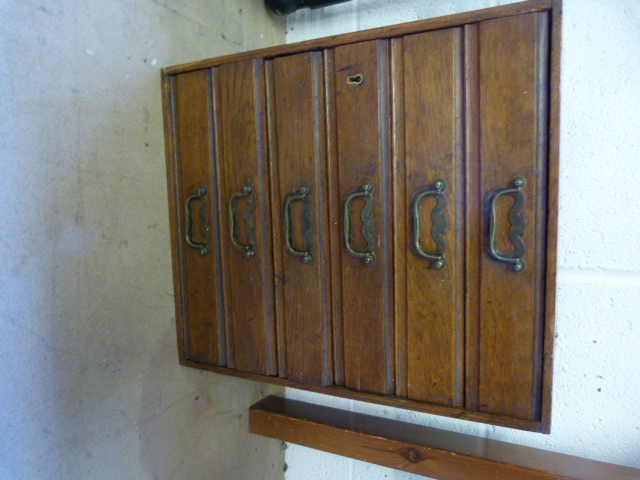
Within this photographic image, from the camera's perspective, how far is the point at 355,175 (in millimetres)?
840

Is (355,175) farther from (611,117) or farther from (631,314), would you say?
(631,314)

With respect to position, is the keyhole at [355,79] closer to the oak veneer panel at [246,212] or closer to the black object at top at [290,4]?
the oak veneer panel at [246,212]

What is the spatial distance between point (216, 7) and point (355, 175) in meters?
0.70

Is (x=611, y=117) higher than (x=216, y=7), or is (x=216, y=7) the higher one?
(x=216, y=7)

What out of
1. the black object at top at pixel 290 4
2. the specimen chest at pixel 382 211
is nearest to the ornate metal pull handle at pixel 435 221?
the specimen chest at pixel 382 211

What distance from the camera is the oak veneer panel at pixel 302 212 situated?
2.87 feet

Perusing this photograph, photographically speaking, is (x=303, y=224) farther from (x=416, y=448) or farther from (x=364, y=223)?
(x=416, y=448)

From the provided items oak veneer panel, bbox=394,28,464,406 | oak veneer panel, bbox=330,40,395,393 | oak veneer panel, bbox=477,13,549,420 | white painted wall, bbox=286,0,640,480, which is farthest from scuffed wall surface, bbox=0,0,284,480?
white painted wall, bbox=286,0,640,480

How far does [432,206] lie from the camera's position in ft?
2.56

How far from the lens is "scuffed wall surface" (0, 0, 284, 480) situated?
74 centimetres

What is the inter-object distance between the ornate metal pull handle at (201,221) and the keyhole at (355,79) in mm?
417

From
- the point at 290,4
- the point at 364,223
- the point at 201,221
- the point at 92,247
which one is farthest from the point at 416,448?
the point at 290,4

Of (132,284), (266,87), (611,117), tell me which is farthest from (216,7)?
(611,117)

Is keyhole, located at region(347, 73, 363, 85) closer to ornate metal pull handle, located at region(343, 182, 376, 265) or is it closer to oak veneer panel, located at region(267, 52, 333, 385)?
oak veneer panel, located at region(267, 52, 333, 385)
